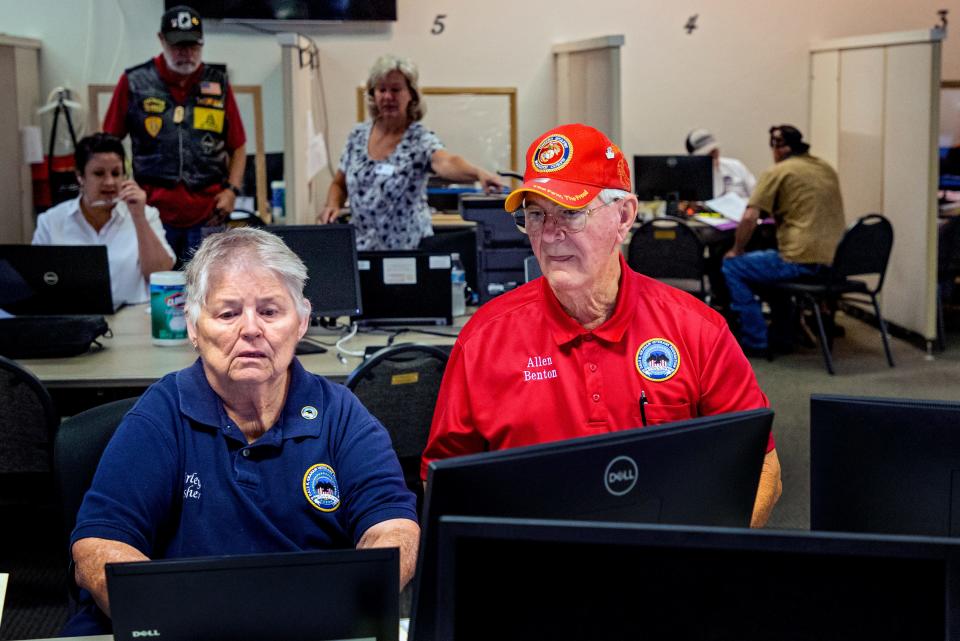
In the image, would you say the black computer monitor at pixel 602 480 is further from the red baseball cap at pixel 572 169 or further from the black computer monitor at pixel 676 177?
the black computer monitor at pixel 676 177

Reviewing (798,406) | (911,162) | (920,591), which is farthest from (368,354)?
(911,162)

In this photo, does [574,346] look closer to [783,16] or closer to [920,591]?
[920,591]

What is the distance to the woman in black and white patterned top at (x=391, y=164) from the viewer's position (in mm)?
4820

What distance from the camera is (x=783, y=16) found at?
8281 mm

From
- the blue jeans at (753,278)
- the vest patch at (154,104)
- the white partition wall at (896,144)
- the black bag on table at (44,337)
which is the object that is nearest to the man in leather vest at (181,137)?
the vest patch at (154,104)

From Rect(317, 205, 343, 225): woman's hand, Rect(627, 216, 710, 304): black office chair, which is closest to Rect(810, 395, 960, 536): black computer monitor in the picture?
Rect(317, 205, 343, 225): woman's hand

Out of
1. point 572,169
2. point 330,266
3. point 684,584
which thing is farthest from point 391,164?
point 684,584

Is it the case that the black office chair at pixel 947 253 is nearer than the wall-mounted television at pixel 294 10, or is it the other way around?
the black office chair at pixel 947 253

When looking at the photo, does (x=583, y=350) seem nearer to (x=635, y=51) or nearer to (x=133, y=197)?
(x=133, y=197)

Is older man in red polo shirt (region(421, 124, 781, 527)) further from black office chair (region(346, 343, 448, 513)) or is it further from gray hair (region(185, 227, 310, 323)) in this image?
black office chair (region(346, 343, 448, 513))

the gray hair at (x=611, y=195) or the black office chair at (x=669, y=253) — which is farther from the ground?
the gray hair at (x=611, y=195)

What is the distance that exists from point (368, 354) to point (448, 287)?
53cm

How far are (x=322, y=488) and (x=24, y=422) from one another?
143cm

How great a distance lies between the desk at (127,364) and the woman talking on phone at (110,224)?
36 cm
